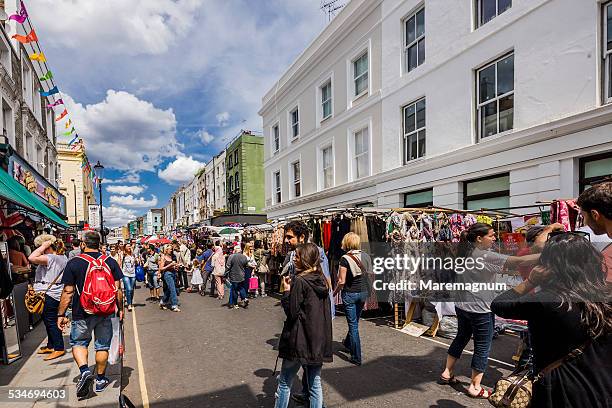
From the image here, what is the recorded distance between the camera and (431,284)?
712 centimetres

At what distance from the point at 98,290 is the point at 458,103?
33.3ft

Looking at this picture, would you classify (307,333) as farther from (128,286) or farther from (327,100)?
(327,100)

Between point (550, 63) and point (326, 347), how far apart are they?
853 cm

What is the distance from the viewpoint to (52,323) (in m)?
5.53

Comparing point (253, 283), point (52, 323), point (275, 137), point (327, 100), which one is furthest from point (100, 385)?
point (275, 137)

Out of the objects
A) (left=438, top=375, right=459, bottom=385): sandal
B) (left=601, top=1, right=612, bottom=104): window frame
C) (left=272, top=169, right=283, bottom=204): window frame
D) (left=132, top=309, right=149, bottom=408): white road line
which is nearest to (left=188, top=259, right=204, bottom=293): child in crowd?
(left=132, top=309, right=149, bottom=408): white road line

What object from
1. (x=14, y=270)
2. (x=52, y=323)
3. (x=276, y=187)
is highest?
(x=276, y=187)

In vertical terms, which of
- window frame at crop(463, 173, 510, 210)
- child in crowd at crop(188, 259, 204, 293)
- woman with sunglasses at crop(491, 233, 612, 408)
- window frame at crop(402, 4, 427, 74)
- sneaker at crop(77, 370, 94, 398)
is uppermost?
window frame at crop(402, 4, 427, 74)

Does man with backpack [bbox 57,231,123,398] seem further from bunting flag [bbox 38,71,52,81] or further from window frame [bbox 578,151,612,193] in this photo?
bunting flag [bbox 38,71,52,81]

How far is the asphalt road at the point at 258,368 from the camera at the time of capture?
4145 mm

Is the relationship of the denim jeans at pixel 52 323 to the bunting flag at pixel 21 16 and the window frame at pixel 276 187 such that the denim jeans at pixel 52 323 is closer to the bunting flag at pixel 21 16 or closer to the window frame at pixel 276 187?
the bunting flag at pixel 21 16

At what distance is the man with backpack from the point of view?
13.4ft

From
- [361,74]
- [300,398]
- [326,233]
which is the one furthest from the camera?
[361,74]

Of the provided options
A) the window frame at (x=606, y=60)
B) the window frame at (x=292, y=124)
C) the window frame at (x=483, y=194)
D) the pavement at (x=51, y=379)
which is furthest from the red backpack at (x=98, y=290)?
the window frame at (x=292, y=124)
